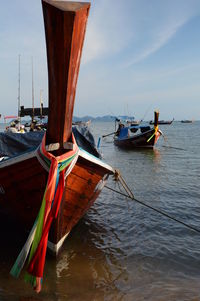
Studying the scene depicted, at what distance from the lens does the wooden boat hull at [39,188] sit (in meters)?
4.39

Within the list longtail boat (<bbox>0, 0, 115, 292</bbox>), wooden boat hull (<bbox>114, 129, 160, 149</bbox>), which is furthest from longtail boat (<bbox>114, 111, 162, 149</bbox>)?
→ longtail boat (<bbox>0, 0, 115, 292</bbox>)

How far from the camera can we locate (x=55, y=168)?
361 cm

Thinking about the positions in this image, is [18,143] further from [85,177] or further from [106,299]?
[106,299]

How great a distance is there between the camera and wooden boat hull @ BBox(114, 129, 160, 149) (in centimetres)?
2595

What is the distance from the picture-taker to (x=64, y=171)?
3.94 metres

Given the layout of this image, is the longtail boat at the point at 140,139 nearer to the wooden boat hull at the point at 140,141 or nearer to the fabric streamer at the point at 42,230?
the wooden boat hull at the point at 140,141

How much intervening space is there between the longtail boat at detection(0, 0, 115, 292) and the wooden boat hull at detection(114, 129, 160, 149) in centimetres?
2084

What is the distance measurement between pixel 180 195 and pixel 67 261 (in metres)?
5.98

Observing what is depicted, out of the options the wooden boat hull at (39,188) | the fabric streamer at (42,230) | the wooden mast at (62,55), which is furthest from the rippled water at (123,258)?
the wooden mast at (62,55)

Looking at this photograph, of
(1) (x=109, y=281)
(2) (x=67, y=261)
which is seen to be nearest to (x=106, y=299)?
(1) (x=109, y=281)

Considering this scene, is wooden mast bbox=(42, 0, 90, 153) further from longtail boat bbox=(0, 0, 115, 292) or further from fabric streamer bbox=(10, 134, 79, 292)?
fabric streamer bbox=(10, 134, 79, 292)

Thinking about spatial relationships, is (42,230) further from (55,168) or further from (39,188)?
(39,188)

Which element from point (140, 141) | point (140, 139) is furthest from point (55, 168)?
point (140, 141)

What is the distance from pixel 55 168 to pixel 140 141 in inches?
933
